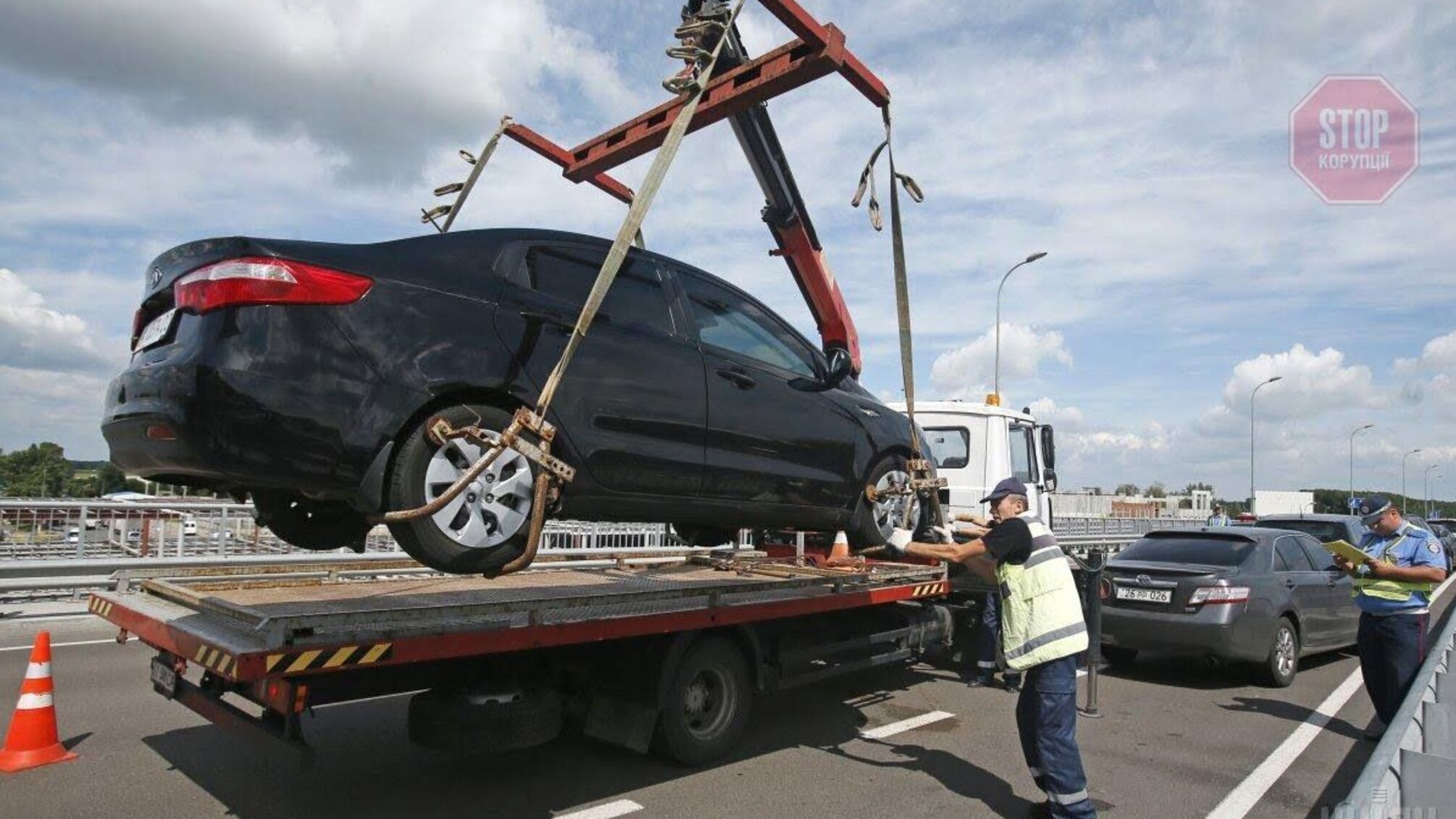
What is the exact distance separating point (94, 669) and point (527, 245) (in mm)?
5149

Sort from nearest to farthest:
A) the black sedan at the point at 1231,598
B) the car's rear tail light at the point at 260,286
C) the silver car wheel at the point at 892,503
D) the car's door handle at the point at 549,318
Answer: the car's rear tail light at the point at 260,286 < the car's door handle at the point at 549,318 < the silver car wheel at the point at 892,503 < the black sedan at the point at 1231,598

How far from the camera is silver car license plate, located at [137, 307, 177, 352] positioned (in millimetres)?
3385

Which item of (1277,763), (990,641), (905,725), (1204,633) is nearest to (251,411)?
(905,725)

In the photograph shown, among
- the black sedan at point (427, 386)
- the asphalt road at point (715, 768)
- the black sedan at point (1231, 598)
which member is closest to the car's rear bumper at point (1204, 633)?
the black sedan at point (1231, 598)

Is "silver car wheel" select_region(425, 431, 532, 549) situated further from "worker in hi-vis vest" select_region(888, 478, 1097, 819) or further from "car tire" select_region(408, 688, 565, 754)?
"worker in hi-vis vest" select_region(888, 478, 1097, 819)

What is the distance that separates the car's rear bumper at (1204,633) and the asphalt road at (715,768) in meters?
0.51

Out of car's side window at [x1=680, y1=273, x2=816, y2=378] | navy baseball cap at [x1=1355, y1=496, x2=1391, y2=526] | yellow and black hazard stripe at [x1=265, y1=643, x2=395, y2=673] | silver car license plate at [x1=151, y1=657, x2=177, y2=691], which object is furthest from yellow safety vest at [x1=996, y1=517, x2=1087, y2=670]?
silver car license plate at [x1=151, y1=657, x2=177, y2=691]

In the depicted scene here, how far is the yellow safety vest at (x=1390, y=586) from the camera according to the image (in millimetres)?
5793

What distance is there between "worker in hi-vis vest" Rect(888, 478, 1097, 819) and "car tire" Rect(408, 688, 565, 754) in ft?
6.01

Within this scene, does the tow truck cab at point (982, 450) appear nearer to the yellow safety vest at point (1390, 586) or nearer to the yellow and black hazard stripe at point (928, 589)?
the yellow and black hazard stripe at point (928, 589)

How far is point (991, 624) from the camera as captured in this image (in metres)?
7.25

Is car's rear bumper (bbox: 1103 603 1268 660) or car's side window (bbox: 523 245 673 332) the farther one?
car's rear bumper (bbox: 1103 603 1268 660)

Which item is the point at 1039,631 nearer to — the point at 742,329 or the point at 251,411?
the point at 742,329

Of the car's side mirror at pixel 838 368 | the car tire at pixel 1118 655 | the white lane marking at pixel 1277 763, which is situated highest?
the car's side mirror at pixel 838 368
